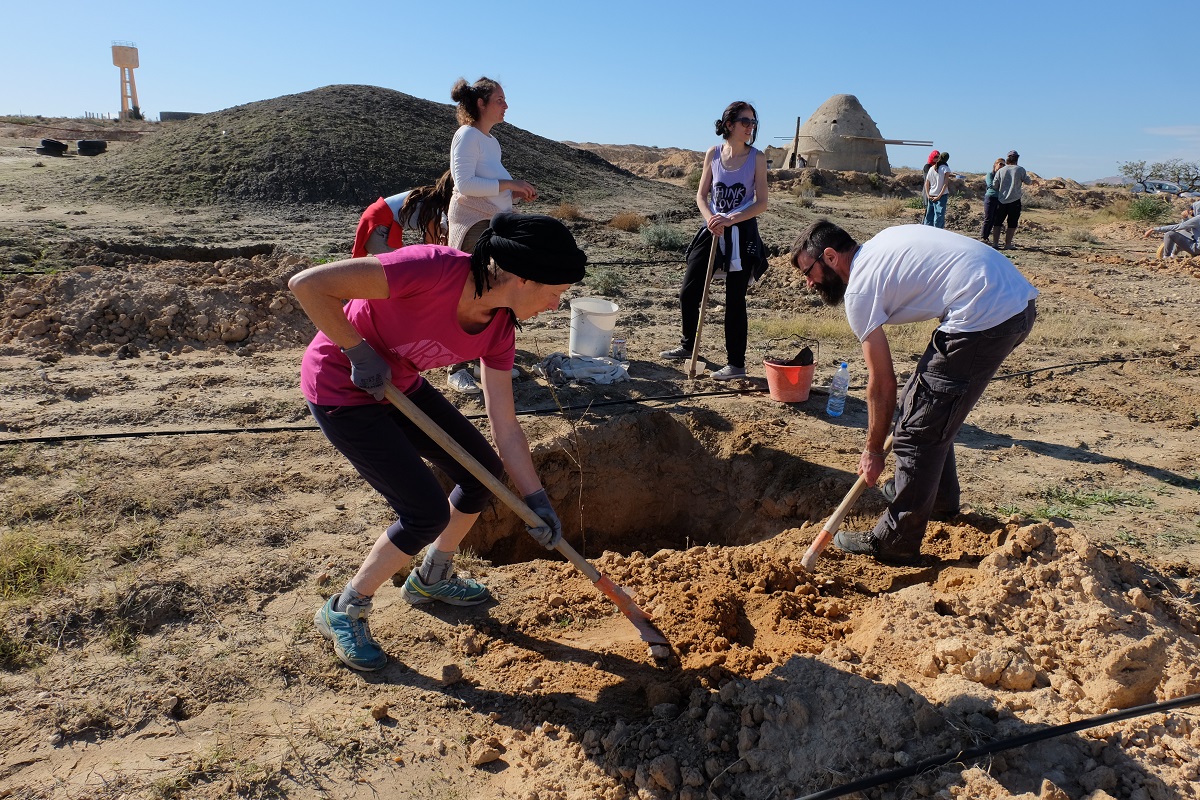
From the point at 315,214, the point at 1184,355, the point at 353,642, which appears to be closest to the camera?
the point at 353,642

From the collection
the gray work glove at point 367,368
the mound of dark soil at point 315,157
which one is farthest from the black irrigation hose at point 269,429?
the mound of dark soil at point 315,157

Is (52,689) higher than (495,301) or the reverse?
the reverse

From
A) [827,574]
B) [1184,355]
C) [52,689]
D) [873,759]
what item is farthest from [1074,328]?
[52,689]

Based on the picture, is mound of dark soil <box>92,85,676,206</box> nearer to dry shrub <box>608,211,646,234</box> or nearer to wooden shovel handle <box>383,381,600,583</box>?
dry shrub <box>608,211,646,234</box>

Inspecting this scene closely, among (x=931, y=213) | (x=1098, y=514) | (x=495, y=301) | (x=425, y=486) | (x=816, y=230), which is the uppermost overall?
(x=931, y=213)

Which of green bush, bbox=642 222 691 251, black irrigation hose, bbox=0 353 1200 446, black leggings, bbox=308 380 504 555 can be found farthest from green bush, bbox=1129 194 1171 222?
black leggings, bbox=308 380 504 555

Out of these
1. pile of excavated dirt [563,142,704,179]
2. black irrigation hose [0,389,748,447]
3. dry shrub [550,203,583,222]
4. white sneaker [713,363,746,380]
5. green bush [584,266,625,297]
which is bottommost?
black irrigation hose [0,389,748,447]

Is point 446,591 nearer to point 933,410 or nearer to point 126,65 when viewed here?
point 933,410

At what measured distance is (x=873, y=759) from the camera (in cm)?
227

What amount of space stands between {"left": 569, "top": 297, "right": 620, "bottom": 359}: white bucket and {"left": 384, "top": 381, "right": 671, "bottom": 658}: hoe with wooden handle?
9.61 feet

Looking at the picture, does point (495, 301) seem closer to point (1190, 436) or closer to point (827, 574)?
point (827, 574)

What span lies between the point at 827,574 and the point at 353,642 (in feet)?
6.73

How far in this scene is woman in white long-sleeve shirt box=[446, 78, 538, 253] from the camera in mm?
4578

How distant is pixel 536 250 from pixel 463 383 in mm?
3092
